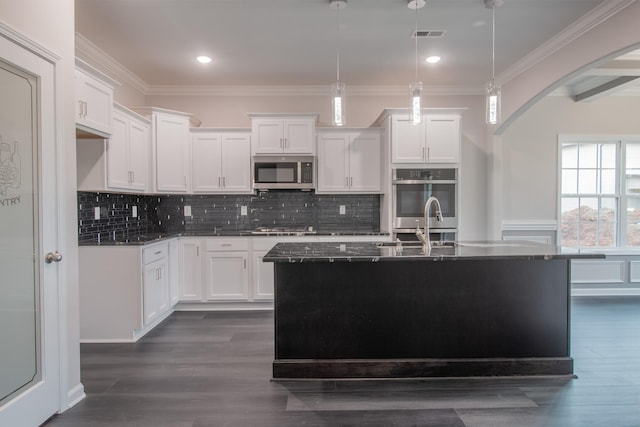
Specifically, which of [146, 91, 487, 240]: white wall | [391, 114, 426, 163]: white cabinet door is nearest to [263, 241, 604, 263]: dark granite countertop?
[391, 114, 426, 163]: white cabinet door

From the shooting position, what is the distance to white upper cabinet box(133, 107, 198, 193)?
13.5ft

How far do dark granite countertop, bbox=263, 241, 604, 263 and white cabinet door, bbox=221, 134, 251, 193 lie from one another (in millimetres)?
A: 2040

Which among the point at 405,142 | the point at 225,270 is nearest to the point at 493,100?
the point at 405,142

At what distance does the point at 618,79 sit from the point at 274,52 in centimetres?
399

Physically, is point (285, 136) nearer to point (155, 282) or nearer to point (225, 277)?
point (225, 277)

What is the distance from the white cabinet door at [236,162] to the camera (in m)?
4.49

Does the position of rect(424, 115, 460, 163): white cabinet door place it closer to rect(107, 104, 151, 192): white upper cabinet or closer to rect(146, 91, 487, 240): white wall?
rect(146, 91, 487, 240): white wall

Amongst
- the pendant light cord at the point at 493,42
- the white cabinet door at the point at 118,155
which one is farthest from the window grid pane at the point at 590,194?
the white cabinet door at the point at 118,155

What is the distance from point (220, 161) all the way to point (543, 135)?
4339mm

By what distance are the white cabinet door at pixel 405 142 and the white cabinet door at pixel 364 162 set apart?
31 cm

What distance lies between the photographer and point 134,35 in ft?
10.9

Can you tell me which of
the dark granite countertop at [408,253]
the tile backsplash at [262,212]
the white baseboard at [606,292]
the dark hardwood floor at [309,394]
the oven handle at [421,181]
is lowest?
the dark hardwood floor at [309,394]

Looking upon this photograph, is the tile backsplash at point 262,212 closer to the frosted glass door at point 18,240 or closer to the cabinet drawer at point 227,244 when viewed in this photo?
the cabinet drawer at point 227,244

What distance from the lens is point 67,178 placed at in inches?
87.7
